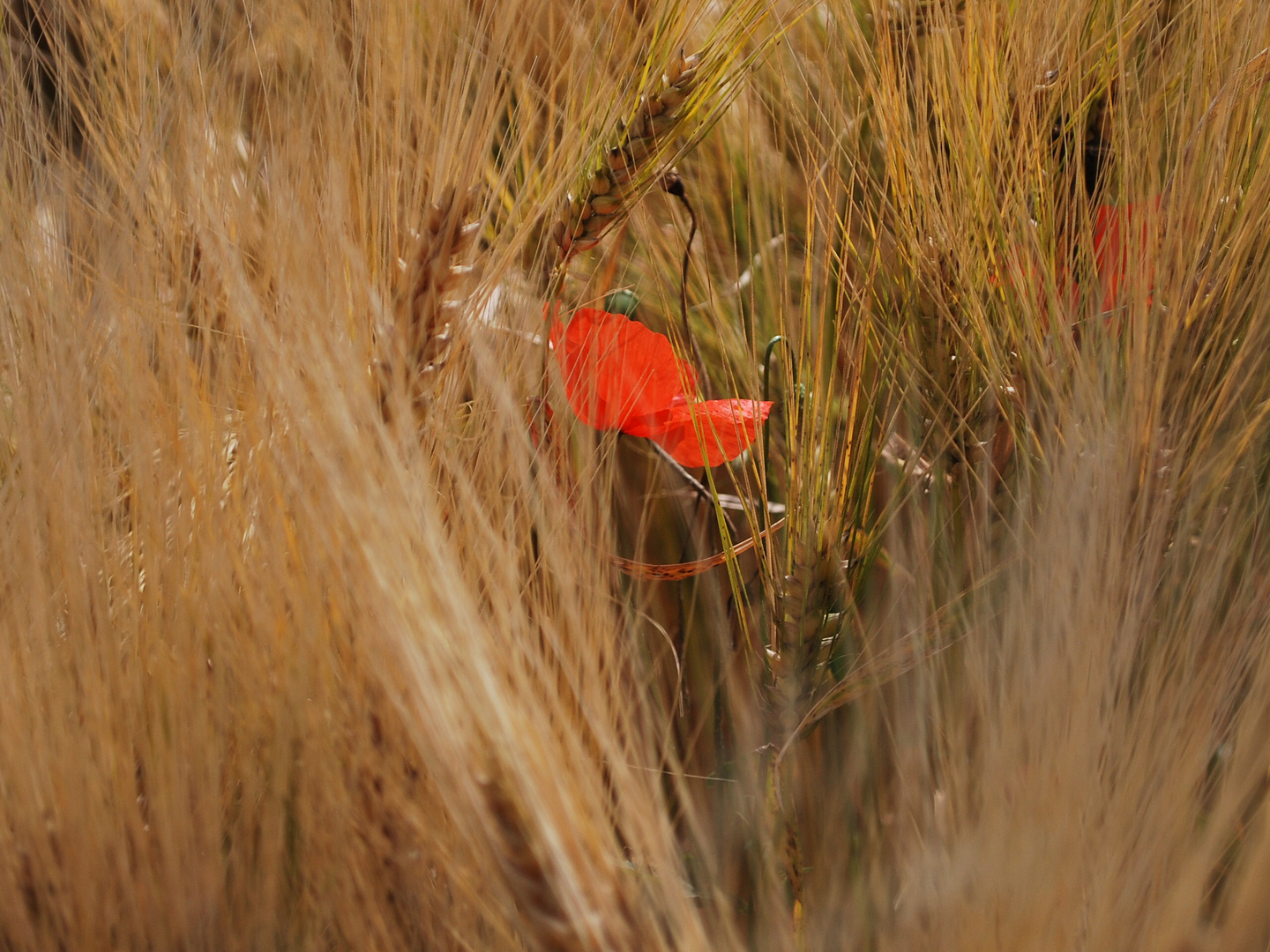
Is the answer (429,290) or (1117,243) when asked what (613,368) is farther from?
(1117,243)

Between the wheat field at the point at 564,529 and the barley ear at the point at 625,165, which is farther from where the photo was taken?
the barley ear at the point at 625,165

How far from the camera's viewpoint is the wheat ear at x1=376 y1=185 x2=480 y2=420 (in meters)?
0.28

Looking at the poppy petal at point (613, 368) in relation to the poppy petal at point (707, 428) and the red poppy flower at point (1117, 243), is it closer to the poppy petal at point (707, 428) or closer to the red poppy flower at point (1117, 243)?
the poppy petal at point (707, 428)

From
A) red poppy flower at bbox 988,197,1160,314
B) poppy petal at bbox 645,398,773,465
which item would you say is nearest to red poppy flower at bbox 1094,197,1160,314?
red poppy flower at bbox 988,197,1160,314

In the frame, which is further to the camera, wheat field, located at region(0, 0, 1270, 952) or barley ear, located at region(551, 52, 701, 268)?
barley ear, located at region(551, 52, 701, 268)

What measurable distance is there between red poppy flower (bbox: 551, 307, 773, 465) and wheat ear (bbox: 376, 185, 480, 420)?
4 centimetres

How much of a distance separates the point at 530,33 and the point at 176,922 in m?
0.31

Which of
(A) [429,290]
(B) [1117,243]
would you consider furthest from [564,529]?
(B) [1117,243]

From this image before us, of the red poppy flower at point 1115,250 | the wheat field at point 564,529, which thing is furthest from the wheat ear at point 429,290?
the red poppy flower at point 1115,250

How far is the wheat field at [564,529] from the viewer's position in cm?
23

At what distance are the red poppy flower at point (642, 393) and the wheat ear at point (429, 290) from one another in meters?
0.04

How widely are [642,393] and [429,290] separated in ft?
0.35

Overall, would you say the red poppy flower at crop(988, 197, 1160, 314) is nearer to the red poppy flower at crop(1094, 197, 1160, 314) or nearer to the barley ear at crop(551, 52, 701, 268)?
the red poppy flower at crop(1094, 197, 1160, 314)

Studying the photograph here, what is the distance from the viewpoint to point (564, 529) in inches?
10.3
